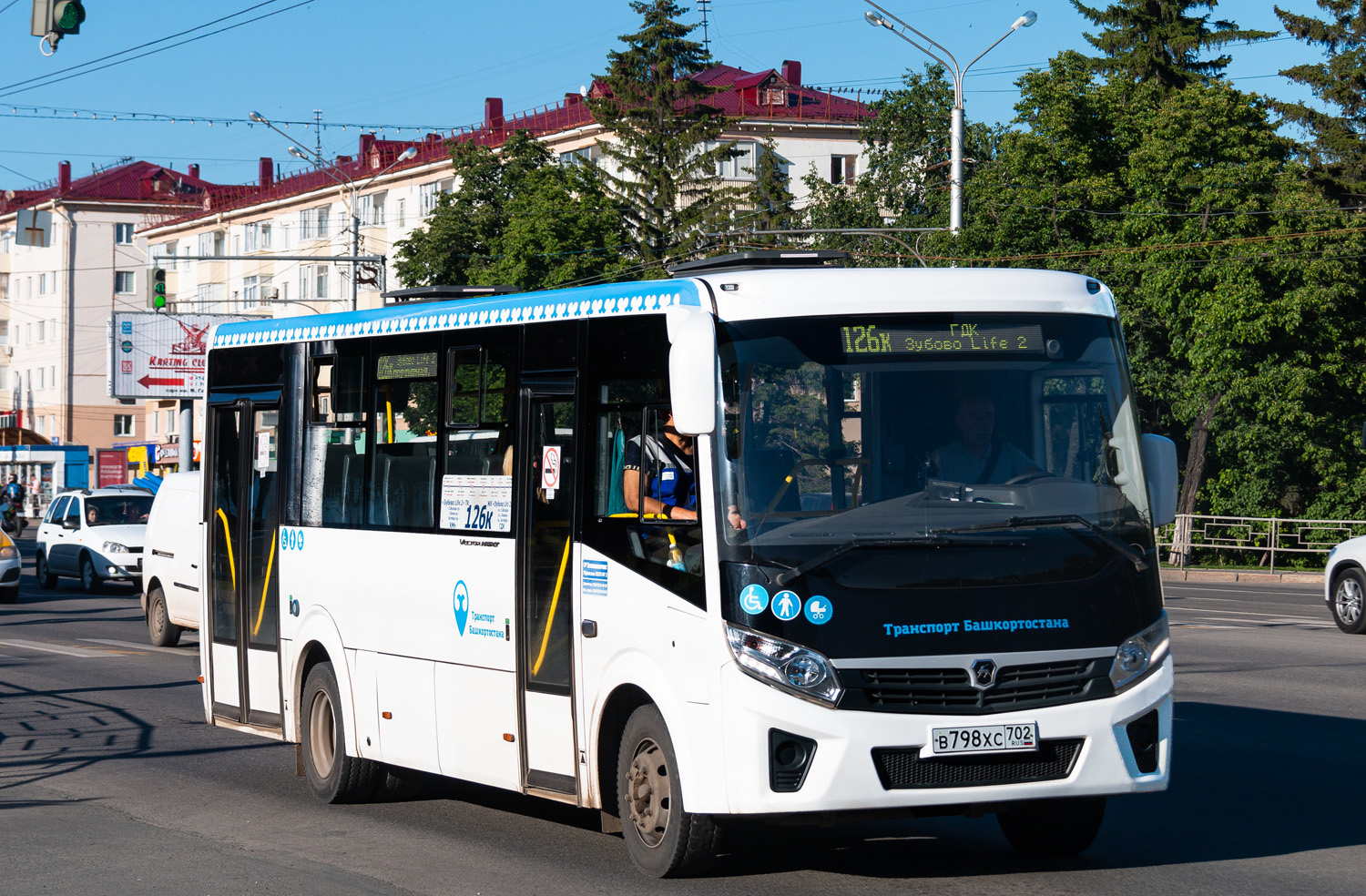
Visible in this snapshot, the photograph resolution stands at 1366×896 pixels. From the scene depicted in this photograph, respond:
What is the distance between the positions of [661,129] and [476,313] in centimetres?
5299

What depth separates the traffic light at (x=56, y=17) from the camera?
15.1 meters

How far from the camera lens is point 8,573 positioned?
1113 inches

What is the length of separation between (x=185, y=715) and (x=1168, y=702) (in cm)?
886

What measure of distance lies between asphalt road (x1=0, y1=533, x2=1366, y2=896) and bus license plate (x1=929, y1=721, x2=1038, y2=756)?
65cm

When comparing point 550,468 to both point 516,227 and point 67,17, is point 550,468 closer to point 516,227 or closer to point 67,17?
point 67,17

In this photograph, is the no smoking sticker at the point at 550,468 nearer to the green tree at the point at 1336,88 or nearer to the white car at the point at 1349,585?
the white car at the point at 1349,585

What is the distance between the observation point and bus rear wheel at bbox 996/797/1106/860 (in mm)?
7699

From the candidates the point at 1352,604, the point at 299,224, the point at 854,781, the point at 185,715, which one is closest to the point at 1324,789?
the point at 854,781

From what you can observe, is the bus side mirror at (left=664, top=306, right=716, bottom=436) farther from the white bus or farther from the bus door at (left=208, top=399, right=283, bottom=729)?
the bus door at (left=208, top=399, right=283, bottom=729)

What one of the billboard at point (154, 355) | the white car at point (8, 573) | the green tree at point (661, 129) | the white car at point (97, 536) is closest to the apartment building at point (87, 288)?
the billboard at point (154, 355)

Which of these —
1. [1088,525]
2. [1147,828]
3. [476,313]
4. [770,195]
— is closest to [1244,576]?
[1147,828]

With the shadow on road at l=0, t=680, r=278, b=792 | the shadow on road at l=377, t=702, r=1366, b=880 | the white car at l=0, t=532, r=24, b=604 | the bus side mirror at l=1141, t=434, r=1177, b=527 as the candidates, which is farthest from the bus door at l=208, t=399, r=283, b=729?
the white car at l=0, t=532, r=24, b=604

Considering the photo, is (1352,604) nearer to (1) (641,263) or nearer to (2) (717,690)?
(2) (717,690)

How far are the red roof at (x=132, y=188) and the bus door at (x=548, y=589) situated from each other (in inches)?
3812
